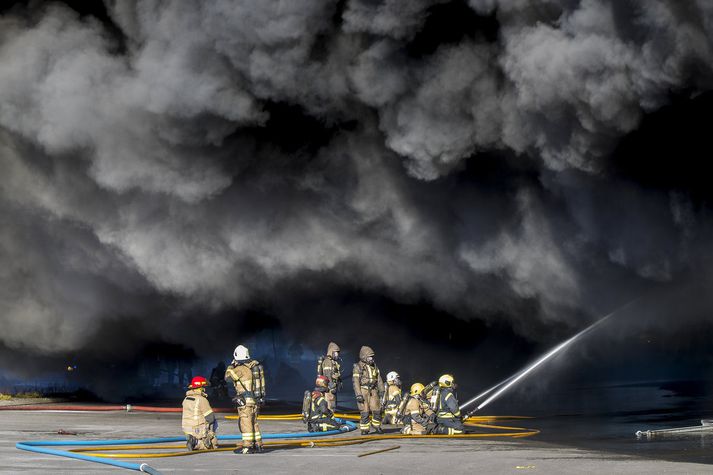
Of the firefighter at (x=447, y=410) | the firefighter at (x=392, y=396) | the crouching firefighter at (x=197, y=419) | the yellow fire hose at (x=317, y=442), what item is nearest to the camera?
the yellow fire hose at (x=317, y=442)

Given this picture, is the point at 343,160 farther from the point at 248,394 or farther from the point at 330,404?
the point at 248,394

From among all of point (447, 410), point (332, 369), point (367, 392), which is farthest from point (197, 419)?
point (332, 369)

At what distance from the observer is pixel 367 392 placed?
822 inches

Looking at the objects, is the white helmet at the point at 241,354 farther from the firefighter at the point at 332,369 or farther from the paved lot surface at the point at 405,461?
the firefighter at the point at 332,369

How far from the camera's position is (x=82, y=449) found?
17172mm

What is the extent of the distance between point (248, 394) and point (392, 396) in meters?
6.44

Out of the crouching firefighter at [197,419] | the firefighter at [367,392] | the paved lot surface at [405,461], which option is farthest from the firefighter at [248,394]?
Answer: the firefighter at [367,392]

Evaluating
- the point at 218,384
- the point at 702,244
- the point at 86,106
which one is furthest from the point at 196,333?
the point at 702,244

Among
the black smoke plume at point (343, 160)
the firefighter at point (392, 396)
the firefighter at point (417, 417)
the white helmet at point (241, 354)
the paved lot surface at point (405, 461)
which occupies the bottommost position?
the paved lot surface at point (405, 461)

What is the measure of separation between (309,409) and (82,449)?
5.03 meters

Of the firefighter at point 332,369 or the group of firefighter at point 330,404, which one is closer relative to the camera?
the group of firefighter at point 330,404

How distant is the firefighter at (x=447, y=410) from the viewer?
2039cm

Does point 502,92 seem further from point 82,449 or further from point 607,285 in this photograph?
point 82,449

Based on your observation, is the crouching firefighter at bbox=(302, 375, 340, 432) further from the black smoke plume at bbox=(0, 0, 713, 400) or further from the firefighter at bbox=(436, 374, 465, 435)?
the black smoke plume at bbox=(0, 0, 713, 400)
